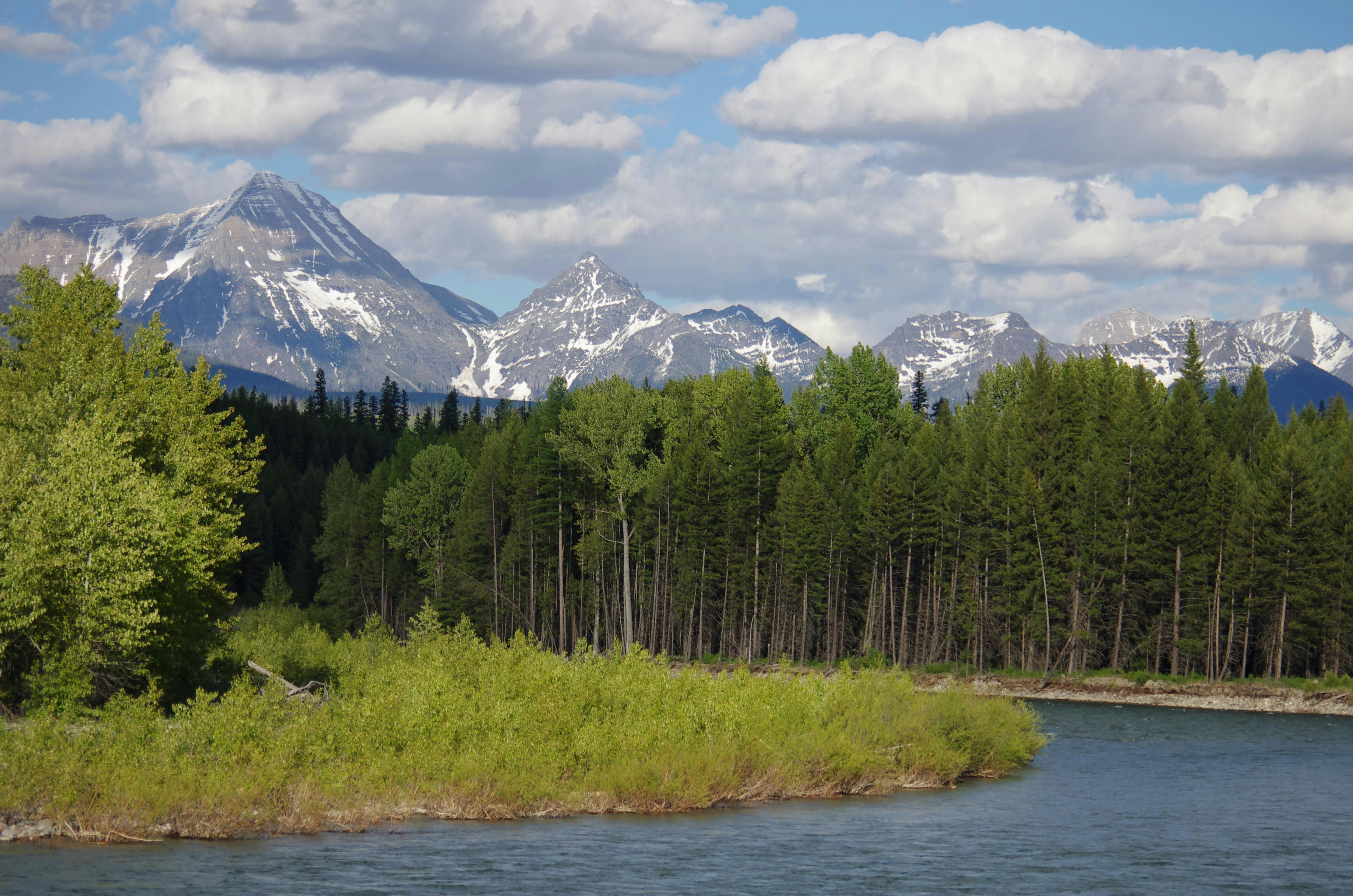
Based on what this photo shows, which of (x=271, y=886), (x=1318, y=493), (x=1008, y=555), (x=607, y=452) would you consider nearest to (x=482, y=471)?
(x=607, y=452)

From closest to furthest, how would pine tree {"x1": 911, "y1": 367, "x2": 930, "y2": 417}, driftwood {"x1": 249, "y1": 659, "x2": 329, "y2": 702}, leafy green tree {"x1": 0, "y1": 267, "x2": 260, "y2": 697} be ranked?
leafy green tree {"x1": 0, "y1": 267, "x2": 260, "y2": 697}
driftwood {"x1": 249, "y1": 659, "x2": 329, "y2": 702}
pine tree {"x1": 911, "y1": 367, "x2": 930, "y2": 417}

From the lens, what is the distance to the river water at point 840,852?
2575 centimetres

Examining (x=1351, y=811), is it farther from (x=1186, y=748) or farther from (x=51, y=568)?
(x=51, y=568)

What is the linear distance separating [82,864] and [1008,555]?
6598 centimetres

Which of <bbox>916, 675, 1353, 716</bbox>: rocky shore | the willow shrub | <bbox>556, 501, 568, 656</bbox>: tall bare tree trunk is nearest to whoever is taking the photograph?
the willow shrub

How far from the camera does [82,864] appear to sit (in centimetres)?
2569

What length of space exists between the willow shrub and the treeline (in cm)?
3693

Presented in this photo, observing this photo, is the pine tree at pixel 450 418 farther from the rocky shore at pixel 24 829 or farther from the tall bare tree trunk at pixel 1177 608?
the rocky shore at pixel 24 829

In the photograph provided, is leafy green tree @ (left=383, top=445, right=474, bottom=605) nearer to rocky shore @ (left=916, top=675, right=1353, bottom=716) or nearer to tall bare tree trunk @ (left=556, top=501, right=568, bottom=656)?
tall bare tree trunk @ (left=556, top=501, right=568, bottom=656)

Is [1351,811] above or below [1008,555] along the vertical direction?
below

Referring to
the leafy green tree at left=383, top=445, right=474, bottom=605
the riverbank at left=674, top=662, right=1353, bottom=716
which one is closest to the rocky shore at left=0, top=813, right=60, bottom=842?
the riverbank at left=674, top=662, right=1353, bottom=716

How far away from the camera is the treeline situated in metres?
77.6

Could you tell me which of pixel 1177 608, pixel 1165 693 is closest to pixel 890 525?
pixel 1177 608

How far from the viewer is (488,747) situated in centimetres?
3412
